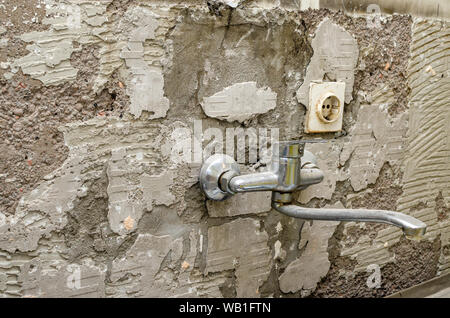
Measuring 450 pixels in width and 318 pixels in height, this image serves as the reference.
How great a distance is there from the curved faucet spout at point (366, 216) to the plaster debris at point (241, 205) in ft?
0.19

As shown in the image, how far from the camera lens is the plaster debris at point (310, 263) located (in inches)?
38.5

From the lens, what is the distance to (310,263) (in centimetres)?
100

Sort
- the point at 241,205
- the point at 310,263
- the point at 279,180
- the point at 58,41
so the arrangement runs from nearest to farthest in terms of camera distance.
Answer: the point at 58,41 < the point at 279,180 < the point at 241,205 < the point at 310,263

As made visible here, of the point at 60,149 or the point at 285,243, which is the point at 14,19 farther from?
the point at 285,243

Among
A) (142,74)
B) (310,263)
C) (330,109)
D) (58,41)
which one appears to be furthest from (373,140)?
(58,41)

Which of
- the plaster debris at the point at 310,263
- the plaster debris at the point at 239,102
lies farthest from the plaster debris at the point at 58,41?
the plaster debris at the point at 310,263

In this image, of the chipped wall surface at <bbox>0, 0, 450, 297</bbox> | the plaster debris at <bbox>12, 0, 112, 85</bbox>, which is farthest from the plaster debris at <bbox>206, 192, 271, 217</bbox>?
the plaster debris at <bbox>12, 0, 112, 85</bbox>

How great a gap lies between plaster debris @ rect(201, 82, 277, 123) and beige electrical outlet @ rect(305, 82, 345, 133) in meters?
0.10

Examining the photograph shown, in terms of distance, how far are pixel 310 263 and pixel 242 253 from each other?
19 cm

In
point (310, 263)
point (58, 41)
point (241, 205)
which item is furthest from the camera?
point (310, 263)

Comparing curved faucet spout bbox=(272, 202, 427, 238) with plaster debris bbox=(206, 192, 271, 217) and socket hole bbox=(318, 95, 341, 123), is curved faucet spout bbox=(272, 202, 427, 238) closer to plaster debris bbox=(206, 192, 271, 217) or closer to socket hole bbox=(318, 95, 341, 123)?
plaster debris bbox=(206, 192, 271, 217)

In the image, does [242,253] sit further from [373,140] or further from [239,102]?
[373,140]

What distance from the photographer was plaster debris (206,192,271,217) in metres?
0.86

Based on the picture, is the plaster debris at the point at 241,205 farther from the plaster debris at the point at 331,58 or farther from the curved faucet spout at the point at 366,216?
the plaster debris at the point at 331,58
